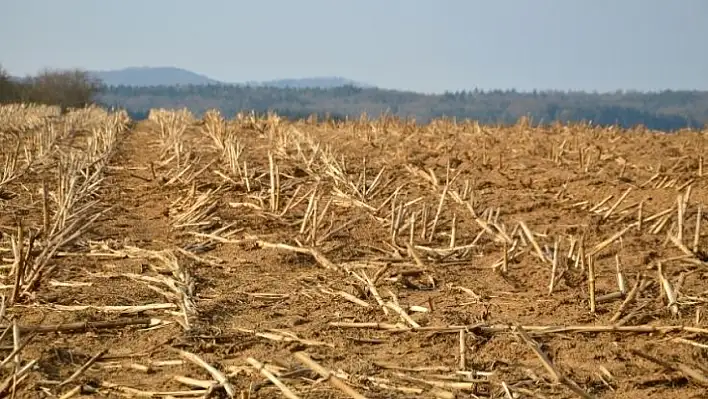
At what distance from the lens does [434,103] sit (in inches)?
5674

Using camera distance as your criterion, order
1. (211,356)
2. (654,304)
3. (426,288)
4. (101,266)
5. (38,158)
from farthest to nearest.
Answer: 1. (38,158)
2. (101,266)
3. (426,288)
4. (654,304)
5. (211,356)

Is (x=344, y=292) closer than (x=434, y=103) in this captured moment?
Yes

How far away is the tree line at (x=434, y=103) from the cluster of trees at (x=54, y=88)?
166 inches

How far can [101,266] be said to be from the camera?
5.38 m

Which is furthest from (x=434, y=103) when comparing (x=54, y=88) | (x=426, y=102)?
(x=54, y=88)

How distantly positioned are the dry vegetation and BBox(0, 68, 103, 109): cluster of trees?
137 ft

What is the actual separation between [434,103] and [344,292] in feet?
462

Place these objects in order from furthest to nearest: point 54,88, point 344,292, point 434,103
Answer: point 434,103
point 54,88
point 344,292

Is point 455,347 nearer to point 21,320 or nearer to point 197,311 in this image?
point 197,311

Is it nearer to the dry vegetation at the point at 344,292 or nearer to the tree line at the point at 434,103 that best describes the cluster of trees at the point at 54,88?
the tree line at the point at 434,103

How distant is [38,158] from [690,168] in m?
7.87

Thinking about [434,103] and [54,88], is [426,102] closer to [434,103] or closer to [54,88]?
[434,103]

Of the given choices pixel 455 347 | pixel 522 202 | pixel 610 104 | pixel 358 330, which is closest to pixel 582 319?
pixel 455 347

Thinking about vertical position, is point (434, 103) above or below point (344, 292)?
below
